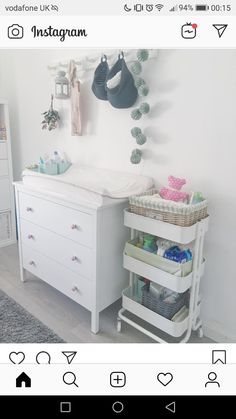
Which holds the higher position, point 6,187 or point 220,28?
point 220,28

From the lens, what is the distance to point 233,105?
3.73 ft

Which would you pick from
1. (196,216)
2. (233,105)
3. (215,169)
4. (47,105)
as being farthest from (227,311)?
(47,105)

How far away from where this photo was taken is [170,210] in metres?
1.10

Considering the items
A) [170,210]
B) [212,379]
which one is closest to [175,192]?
[170,210]

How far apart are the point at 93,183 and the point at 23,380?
45.1 inches

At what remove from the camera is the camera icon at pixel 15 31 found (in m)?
0.50

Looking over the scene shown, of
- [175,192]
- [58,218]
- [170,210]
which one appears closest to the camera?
[170,210]

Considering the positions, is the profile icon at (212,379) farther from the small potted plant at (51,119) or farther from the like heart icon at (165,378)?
the small potted plant at (51,119)

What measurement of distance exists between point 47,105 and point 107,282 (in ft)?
4.49

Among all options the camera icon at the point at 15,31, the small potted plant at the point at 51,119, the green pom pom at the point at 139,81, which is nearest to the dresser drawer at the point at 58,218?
the small potted plant at the point at 51,119

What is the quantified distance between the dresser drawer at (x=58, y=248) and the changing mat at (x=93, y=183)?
0.83 ft

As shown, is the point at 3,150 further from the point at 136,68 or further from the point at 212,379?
the point at 212,379

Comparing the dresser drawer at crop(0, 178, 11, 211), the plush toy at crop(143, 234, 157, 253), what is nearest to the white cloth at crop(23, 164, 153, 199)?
the plush toy at crop(143, 234, 157, 253)

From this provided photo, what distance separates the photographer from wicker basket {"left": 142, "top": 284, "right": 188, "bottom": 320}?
4.07ft
